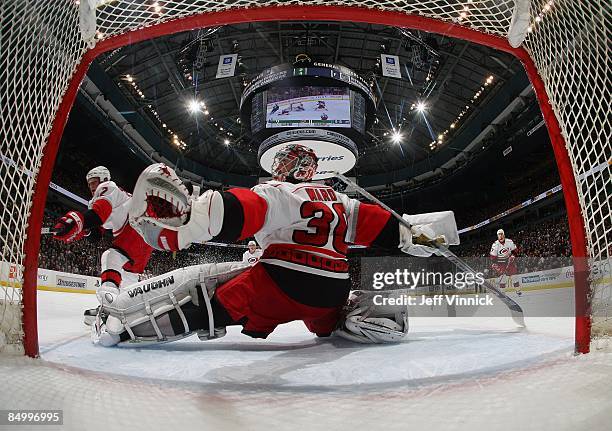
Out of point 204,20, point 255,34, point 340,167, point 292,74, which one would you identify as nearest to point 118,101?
point 255,34

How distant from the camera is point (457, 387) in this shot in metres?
1.02

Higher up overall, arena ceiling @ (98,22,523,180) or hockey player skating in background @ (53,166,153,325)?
arena ceiling @ (98,22,523,180)

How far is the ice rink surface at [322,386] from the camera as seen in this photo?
74 cm

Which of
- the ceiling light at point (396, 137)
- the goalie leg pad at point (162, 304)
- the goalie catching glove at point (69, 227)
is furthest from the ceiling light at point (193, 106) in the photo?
the goalie leg pad at point (162, 304)

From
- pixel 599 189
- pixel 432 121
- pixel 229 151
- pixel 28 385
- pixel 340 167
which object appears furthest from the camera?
pixel 229 151

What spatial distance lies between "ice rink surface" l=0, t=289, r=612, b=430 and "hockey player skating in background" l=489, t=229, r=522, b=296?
654 centimetres

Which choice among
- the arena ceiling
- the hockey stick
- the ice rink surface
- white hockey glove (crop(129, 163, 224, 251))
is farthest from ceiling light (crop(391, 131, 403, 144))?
white hockey glove (crop(129, 163, 224, 251))

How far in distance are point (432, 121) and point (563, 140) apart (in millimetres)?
15285

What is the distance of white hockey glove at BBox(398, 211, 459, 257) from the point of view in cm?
192

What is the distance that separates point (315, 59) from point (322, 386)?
13.7 m

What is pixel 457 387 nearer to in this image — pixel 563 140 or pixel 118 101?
pixel 563 140

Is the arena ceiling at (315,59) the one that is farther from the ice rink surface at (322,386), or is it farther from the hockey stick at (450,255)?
the ice rink surface at (322,386)

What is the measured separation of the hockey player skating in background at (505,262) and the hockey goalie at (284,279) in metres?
6.57

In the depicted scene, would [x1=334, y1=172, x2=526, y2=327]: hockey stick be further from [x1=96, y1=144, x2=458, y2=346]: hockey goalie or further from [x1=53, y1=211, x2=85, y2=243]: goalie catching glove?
[x1=53, y1=211, x2=85, y2=243]: goalie catching glove
